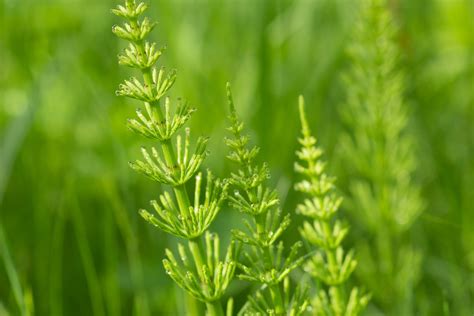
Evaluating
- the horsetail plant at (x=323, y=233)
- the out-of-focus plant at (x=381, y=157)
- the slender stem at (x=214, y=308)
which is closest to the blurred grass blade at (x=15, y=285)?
the slender stem at (x=214, y=308)

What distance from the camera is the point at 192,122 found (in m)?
3.16

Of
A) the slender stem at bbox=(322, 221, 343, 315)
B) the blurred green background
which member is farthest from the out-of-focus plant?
the slender stem at bbox=(322, 221, 343, 315)

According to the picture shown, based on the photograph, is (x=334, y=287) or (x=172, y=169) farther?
(x=334, y=287)

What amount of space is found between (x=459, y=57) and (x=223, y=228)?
6.09ft

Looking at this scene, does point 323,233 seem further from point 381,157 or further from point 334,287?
point 381,157

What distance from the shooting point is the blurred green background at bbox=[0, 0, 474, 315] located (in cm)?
246

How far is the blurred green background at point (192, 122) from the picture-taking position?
2457 mm

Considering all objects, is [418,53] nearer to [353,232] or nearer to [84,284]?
[353,232]

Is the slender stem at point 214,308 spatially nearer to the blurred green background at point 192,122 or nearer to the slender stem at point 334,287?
the slender stem at point 334,287

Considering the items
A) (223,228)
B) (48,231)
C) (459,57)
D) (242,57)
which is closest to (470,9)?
(459,57)

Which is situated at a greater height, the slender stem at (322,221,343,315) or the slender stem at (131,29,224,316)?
the slender stem at (131,29,224,316)

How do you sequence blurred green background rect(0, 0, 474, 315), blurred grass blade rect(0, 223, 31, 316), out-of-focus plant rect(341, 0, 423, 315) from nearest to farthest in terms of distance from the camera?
blurred grass blade rect(0, 223, 31, 316)
out-of-focus plant rect(341, 0, 423, 315)
blurred green background rect(0, 0, 474, 315)

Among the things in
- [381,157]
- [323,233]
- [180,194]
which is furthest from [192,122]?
[180,194]

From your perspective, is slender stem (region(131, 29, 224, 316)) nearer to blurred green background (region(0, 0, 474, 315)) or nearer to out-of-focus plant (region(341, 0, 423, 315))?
blurred green background (region(0, 0, 474, 315))
